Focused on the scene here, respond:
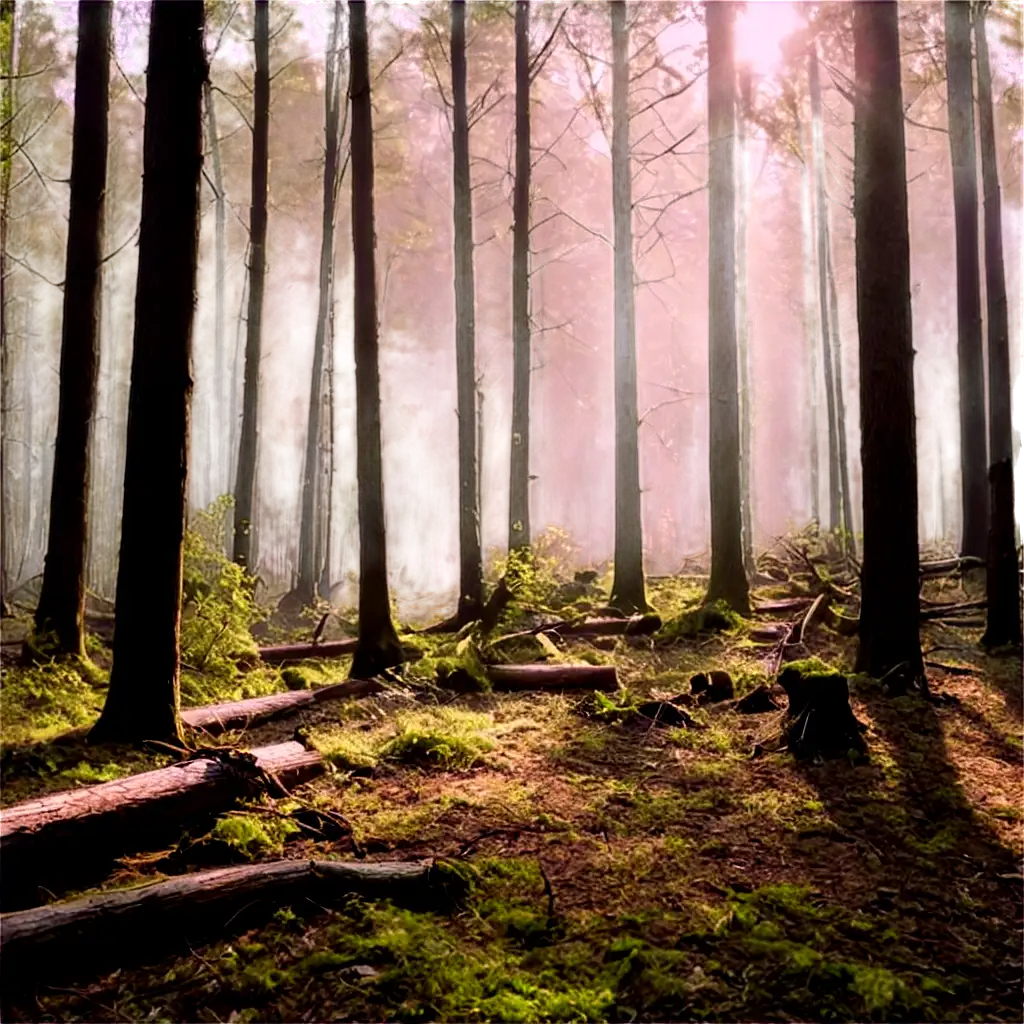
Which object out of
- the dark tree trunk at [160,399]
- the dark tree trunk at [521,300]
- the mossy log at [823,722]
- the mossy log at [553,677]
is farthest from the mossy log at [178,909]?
the dark tree trunk at [521,300]

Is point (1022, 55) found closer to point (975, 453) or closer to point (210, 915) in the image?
point (975, 453)

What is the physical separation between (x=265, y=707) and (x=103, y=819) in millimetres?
3358

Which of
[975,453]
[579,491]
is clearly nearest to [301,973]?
[975,453]

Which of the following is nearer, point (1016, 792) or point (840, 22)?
point (1016, 792)

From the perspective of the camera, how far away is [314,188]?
910 inches

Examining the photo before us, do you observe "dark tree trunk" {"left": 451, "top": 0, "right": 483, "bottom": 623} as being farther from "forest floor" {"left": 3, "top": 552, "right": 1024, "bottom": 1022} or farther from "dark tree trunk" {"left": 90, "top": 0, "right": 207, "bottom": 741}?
"dark tree trunk" {"left": 90, "top": 0, "right": 207, "bottom": 741}

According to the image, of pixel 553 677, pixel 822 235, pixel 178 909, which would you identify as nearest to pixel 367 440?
pixel 553 677

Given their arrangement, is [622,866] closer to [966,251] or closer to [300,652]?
[300,652]

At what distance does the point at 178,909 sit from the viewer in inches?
126

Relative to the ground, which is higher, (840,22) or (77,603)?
(840,22)

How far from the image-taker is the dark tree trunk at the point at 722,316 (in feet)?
36.7

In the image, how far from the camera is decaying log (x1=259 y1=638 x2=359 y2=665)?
1016 centimetres

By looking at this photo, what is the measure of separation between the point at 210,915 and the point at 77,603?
21.5ft

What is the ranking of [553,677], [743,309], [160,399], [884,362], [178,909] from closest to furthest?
[178,909], [160,399], [884,362], [553,677], [743,309]
